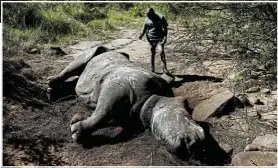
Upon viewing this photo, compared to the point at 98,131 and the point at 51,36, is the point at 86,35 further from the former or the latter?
the point at 98,131

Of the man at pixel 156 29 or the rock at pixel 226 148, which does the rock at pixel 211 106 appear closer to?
the rock at pixel 226 148

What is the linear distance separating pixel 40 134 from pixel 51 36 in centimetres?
610

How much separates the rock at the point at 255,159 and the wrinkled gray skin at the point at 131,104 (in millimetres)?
506

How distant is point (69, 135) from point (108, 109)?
1.95 feet

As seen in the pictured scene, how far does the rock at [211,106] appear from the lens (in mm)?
5727

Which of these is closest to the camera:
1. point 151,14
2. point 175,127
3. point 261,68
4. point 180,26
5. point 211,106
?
point 175,127

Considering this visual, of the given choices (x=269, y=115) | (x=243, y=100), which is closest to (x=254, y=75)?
(x=243, y=100)

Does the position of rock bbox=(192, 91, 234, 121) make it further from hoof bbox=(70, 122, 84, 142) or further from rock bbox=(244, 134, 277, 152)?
hoof bbox=(70, 122, 84, 142)

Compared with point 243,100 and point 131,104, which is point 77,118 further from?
point 243,100

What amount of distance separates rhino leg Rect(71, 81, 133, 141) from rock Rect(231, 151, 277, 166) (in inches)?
56.1

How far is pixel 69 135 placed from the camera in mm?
5289

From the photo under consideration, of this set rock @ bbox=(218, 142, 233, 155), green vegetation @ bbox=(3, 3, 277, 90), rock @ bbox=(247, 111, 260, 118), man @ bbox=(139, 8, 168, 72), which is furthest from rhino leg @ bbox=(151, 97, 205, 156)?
man @ bbox=(139, 8, 168, 72)

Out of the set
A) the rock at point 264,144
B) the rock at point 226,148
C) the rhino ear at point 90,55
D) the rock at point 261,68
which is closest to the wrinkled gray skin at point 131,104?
→ the rhino ear at point 90,55

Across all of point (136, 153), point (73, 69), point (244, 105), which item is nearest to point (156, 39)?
point (73, 69)
